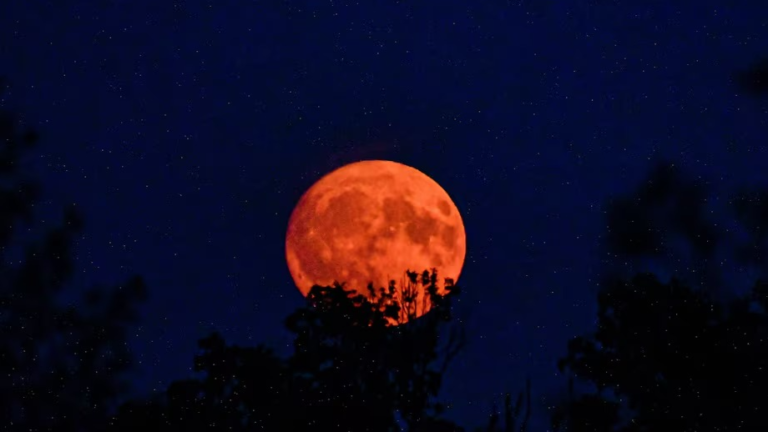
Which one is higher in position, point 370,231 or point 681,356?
point 370,231

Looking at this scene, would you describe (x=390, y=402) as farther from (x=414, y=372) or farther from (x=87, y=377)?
(x=87, y=377)

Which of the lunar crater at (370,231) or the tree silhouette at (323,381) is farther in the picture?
the lunar crater at (370,231)

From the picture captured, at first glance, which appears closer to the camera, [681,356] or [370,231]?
[681,356]

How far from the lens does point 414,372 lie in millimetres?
11555

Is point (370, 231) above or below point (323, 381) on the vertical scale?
above

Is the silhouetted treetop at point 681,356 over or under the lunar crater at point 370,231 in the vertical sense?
under

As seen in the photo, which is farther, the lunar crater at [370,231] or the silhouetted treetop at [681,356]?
the lunar crater at [370,231]

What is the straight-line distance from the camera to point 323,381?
38.2 feet

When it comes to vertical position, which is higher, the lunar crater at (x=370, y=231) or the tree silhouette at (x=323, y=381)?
the lunar crater at (x=370, y=231)

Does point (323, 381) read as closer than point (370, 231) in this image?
Yes

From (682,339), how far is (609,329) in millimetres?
1223

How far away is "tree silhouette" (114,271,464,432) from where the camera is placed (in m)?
11.3

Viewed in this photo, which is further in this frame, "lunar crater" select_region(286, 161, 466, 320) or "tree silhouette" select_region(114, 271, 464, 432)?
"lunar crater" select_region(286, 161, 466, 320)

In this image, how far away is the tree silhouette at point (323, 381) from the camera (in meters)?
11.3
